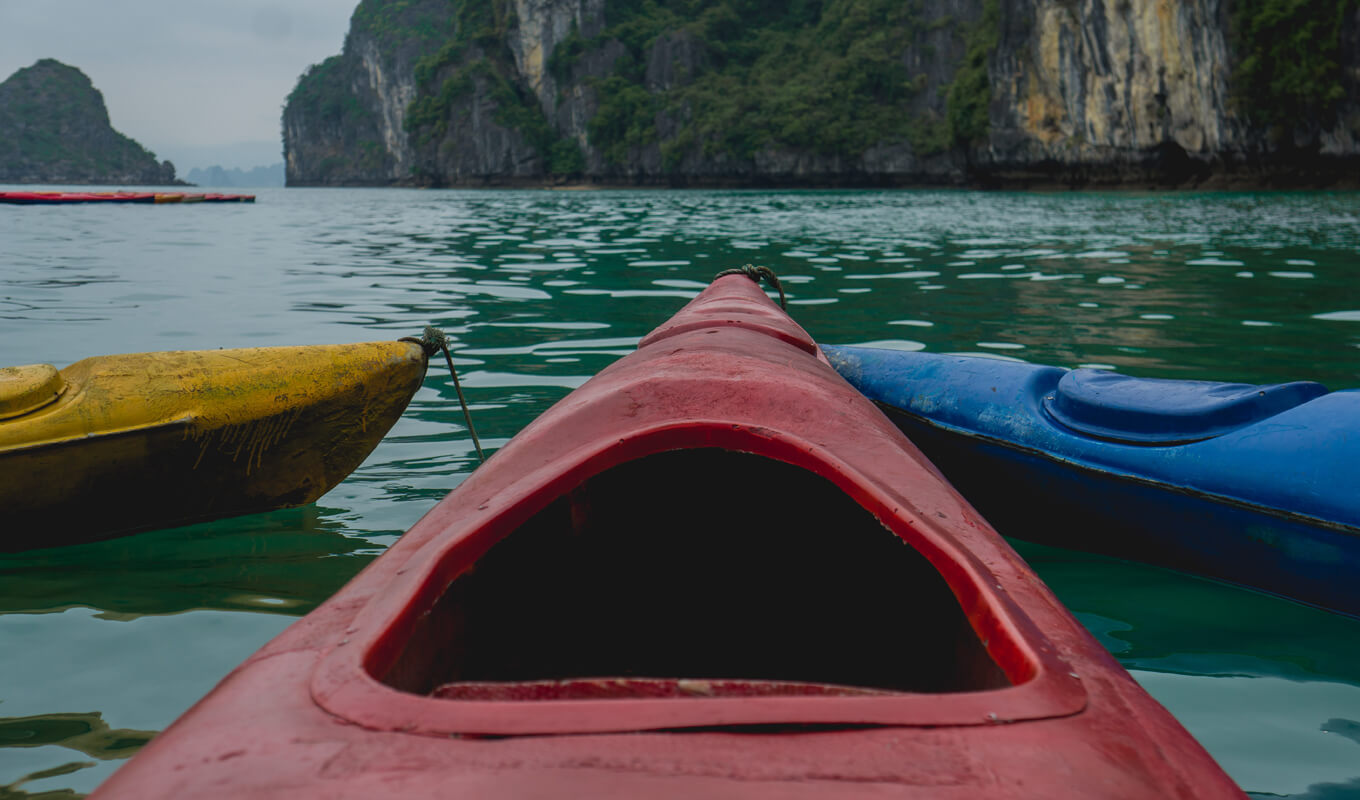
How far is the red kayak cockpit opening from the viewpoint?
1.52 meters

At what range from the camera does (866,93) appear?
2079 inches

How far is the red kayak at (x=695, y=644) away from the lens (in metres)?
0.75

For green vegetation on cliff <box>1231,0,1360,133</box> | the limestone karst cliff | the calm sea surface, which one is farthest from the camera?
the limestone karst cliff

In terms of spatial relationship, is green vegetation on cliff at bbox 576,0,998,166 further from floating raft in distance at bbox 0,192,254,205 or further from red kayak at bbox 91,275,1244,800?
red kayak at bbox 91,275,1244,800

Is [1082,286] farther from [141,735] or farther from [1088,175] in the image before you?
[1088,175]

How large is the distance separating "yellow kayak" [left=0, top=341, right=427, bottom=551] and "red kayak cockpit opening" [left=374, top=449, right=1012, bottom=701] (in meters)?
1.27

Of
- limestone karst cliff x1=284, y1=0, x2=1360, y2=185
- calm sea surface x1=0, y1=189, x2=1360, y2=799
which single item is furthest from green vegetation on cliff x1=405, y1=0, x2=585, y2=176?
calm sea surface x1=0, y1=189, x2=1360, y2=799

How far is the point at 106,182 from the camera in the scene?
94.4 m

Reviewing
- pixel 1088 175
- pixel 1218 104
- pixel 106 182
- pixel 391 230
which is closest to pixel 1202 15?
pixel 1218 104

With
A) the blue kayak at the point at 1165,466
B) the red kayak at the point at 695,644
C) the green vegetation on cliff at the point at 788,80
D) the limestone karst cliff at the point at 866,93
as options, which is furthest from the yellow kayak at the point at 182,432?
the green vegetation on cliff at the point at 788,80

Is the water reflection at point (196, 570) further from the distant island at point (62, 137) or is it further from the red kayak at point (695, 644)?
the distant island at point (62, 137)

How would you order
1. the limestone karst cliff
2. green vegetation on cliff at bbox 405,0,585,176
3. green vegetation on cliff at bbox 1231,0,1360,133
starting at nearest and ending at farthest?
1. green vegetation on cliff at bbox 1231,0,1360,133
2. the limestone karst cliff
3. green vegetation on cliff at bbox 405,0,585,176

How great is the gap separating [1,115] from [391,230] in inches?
4269

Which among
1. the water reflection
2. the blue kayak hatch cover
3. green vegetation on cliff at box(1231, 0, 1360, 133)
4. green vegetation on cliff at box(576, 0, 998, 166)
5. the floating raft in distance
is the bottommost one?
the water reflection
